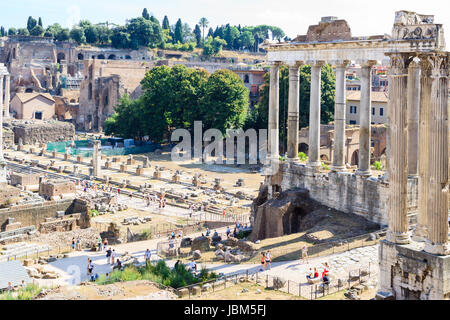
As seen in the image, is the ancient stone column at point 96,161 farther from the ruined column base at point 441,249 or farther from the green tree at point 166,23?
the green tree at point 166,23

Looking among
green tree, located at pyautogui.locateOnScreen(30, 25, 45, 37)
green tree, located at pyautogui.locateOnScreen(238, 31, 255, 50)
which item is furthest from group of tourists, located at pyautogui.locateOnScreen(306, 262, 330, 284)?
green tree, located at pyautogui.locateOnScreen(238, 31, 255, 50)

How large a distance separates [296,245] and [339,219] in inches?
112

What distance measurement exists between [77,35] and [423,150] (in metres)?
117

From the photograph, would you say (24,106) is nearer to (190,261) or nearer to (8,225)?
(8,225)

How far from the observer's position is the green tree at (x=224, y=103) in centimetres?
5903

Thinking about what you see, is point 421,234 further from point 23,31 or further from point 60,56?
point 23,31

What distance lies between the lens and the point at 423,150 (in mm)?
16906

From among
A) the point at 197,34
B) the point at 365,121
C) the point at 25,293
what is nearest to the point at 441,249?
the point at 365,121

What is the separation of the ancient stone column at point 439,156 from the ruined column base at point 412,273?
0.41m

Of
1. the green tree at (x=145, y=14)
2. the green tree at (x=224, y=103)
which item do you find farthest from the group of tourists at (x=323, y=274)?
the green tree at (x=145, y=14)

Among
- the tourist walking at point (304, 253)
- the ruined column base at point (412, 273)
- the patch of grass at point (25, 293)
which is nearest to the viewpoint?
the ruined column base at point (412, 273)

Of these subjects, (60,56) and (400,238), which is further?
(60,56)
